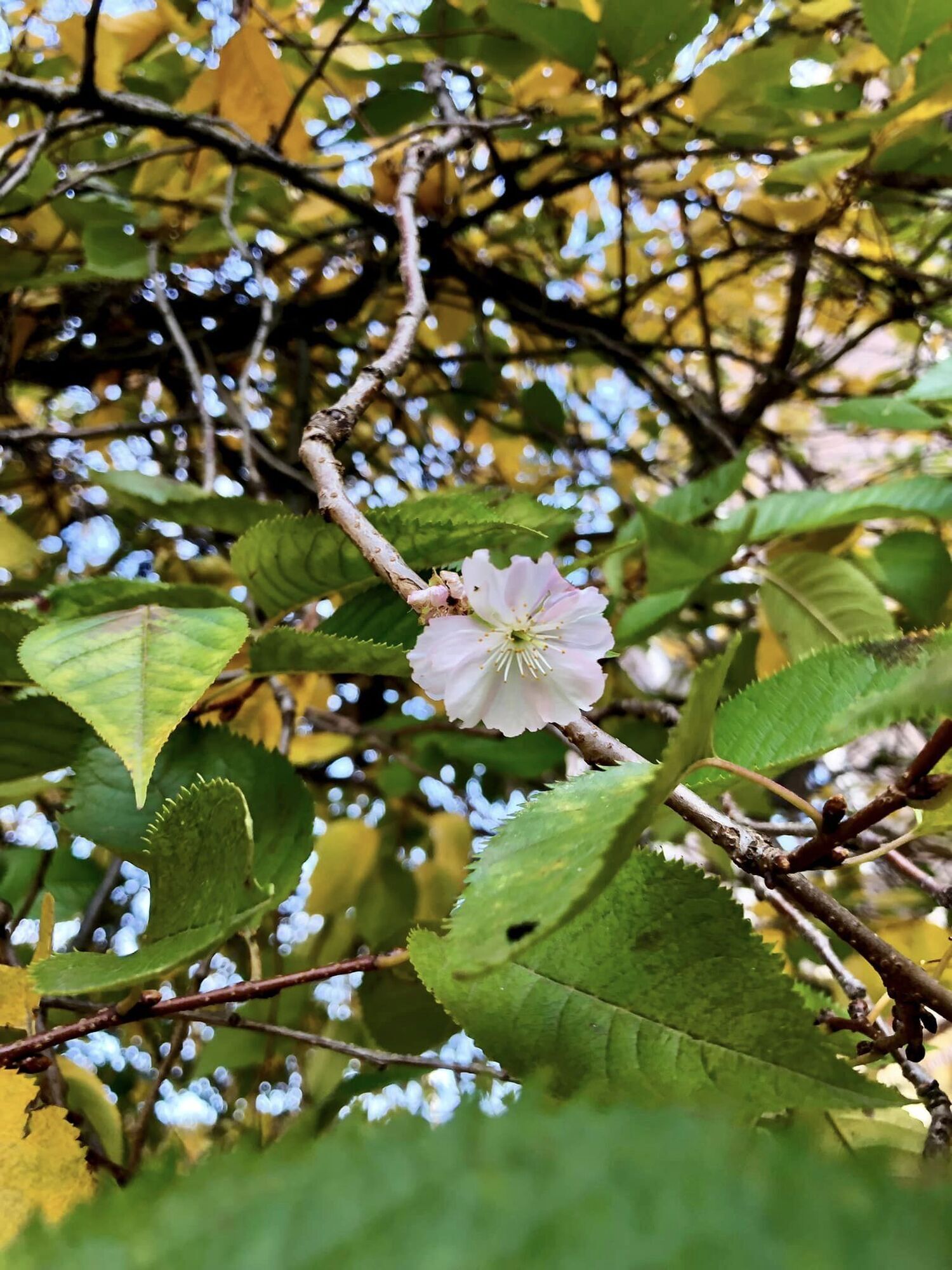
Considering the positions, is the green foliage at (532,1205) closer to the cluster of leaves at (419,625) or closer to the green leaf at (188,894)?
the cluster of leaves at (419,625)

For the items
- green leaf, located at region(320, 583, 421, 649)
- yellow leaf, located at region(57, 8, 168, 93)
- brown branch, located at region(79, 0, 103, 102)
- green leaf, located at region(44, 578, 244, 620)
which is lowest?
green leaf, located at region(320, 583, 421, 649)

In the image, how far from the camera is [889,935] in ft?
2.14

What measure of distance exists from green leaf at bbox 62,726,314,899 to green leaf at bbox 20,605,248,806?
8 cm

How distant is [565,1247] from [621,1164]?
18 mm

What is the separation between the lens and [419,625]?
0.41 meters

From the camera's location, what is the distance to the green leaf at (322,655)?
1.20 feet

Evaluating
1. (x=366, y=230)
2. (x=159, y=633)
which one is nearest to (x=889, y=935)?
(x=159, y=633)

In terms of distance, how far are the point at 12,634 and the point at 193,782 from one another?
107 millimetres

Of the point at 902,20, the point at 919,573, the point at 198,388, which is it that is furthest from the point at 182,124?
the point at 919,573

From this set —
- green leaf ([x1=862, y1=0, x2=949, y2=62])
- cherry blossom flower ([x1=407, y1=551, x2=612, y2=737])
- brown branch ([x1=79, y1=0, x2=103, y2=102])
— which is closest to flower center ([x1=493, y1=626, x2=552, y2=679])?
cherry blossom flower ([x1=407, y1=551, x2=612, y2=737])

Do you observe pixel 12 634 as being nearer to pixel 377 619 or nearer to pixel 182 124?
pixel 377 619

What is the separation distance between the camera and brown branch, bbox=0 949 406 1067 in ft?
1.02

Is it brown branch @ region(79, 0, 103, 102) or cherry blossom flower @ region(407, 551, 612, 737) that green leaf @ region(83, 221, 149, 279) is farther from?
cherry blossom flower @ region(407, 551, 612, 737)

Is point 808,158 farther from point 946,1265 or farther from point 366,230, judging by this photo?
point 946,1265
